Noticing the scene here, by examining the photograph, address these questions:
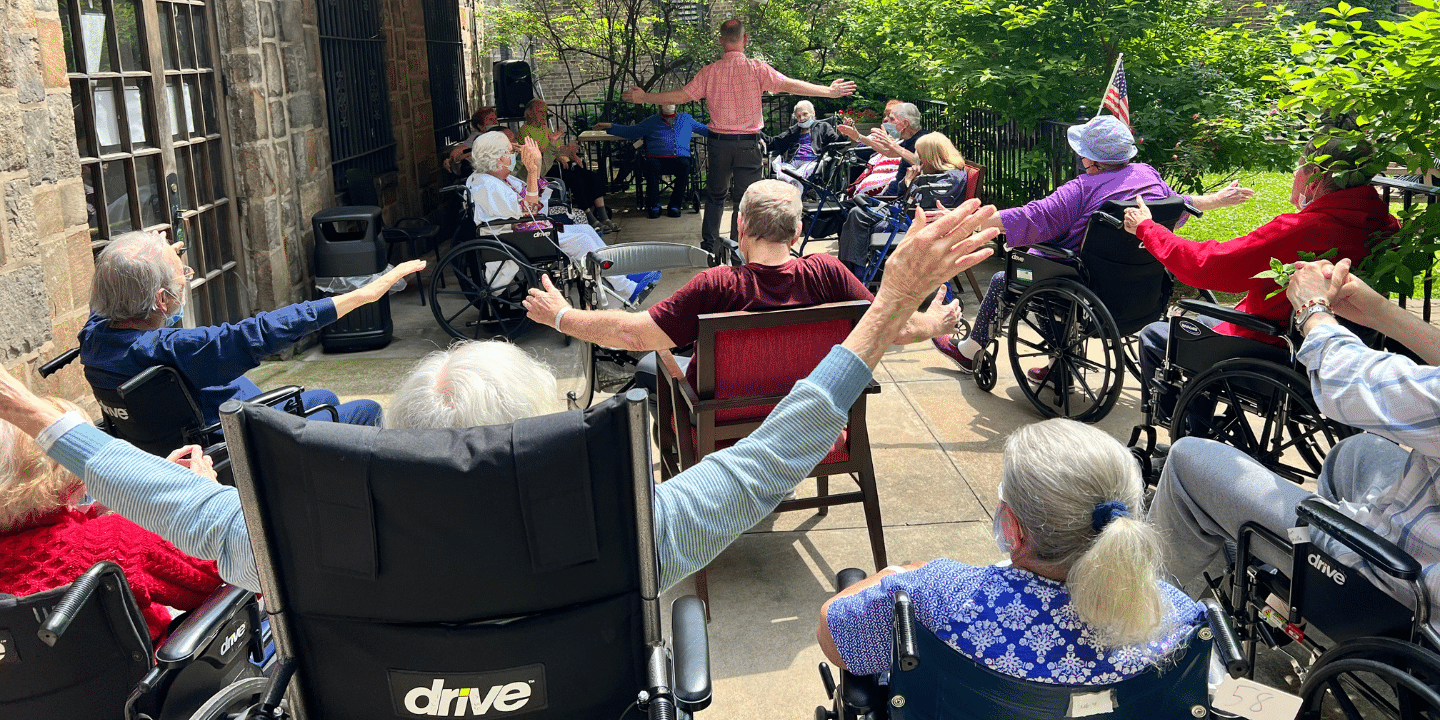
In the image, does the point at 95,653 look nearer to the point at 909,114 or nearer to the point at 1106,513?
the point at 1106,513

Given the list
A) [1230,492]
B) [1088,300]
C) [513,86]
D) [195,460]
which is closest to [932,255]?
[1230,492]

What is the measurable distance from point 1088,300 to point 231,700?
3.53 meters

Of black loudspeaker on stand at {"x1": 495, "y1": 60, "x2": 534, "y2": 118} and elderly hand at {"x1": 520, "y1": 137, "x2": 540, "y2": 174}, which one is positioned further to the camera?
black loudspeaker on stand at {"x1": 495, "y1": 60, "x2": 534, "y2": 118}

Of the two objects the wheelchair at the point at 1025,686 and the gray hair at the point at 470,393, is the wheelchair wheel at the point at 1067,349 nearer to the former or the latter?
the wheelchair at the point at 1025,686

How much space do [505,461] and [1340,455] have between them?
6.70 feet

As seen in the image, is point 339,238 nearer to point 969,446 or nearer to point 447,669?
point 969,446

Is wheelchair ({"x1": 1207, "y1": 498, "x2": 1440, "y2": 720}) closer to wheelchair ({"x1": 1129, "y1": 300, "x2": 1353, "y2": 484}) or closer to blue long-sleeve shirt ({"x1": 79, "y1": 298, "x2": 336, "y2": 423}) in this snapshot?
wheelchair ({"x1": 1129, "y1": 300, "x2": 1353, "y2": 484})

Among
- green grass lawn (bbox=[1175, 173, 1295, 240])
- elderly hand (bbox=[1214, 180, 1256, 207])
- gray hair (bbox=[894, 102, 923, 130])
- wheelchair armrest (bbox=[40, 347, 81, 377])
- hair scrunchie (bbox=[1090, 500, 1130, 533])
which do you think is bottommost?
green grass lawn (bbox=[1175, 173, 1295, 240])

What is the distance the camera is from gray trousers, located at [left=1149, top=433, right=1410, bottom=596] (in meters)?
2.44

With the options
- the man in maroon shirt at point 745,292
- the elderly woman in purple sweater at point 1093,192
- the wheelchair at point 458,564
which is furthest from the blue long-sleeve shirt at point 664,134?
the wheelchair at point 458,564

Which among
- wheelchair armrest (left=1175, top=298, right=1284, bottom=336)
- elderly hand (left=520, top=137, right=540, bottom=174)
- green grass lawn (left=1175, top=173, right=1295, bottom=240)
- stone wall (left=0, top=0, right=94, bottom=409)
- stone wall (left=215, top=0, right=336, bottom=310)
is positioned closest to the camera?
wheelchair armrest (left=1175, top=298, right=1284, bottom=336)

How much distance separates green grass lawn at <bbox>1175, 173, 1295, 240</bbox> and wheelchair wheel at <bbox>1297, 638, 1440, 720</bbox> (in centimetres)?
532

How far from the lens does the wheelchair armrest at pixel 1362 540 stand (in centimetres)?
201

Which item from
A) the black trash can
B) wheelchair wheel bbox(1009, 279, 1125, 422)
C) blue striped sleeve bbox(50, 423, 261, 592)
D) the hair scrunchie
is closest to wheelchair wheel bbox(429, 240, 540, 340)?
the black trash can
